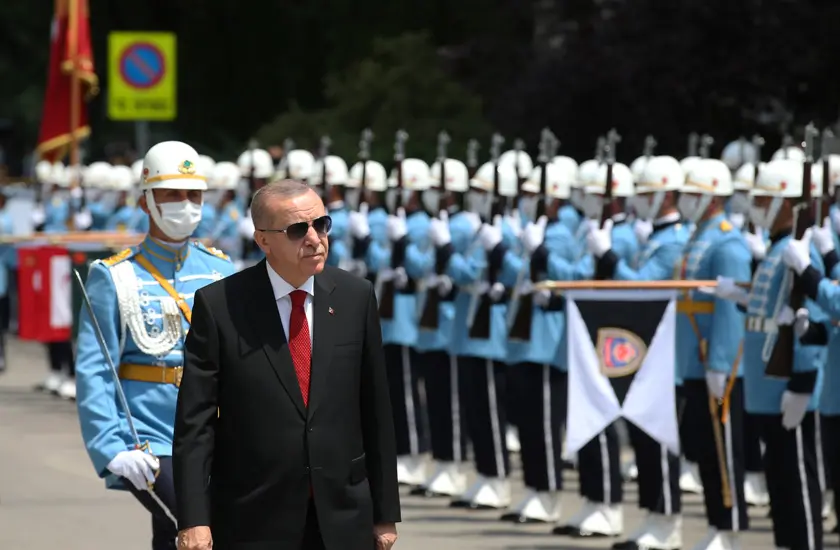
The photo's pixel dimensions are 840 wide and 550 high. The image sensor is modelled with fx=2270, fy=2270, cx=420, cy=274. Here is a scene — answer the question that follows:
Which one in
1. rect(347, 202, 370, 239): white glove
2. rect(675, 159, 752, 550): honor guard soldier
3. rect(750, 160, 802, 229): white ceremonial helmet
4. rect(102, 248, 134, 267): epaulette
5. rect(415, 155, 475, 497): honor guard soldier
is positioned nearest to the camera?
rect(102, 248, 134, 267): epaulette

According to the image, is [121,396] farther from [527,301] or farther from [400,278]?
[400,278]

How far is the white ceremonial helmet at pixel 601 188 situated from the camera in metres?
13.6

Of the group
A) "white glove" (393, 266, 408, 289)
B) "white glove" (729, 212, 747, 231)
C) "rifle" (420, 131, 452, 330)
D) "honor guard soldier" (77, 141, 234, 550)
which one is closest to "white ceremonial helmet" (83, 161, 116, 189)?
"white glove" (393, 266, 408, 289)

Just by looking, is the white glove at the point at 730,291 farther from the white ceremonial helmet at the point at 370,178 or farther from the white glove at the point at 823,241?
the white ceremonial helmet at the point at 370,178

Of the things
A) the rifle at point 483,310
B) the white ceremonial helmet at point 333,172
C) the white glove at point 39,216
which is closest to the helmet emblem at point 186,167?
the rifle at point 483,310

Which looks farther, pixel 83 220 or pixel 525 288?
pixel 83 220

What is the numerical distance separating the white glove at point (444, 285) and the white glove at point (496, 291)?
2.42ft

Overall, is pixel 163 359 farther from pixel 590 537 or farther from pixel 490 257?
pixel 490 257

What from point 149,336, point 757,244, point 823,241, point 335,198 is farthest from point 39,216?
point 149,336

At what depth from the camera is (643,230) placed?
13508 mm

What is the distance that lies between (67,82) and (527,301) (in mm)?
14988

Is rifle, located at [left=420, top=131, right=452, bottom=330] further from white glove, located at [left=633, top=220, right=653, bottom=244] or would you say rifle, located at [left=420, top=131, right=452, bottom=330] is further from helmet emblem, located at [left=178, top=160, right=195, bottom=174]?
helmet emblem, located at [left=178, top=160, right=195, bottom=174]

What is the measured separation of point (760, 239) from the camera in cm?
1302

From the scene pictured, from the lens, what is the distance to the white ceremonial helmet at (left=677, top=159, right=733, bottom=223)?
12016 millimetres
